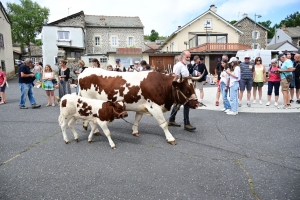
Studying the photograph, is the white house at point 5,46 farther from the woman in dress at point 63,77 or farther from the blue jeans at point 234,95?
the blue jeans at point 234,95

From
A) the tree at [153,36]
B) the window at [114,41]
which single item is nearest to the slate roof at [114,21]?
the window at [114,41]

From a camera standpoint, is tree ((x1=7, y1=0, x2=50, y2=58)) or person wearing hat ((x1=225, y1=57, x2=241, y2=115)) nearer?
person wearing hat ((x1=225, y1=57, x2=241, y2=115))

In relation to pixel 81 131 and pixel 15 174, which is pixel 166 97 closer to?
pixel 81 131

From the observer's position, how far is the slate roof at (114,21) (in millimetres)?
35578

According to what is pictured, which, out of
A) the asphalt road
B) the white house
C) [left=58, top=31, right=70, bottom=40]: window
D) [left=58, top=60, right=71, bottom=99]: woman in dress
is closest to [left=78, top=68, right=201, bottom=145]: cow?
the asphalt road

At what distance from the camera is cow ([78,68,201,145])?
4.74 metres

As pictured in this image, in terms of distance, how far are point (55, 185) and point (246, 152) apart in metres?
3.41

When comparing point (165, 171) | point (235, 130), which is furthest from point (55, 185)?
point (235, 130)

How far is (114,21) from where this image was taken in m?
36.7

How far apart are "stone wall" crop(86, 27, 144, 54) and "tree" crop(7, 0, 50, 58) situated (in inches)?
790

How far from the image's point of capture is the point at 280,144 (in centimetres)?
450

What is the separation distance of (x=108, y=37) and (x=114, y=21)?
340 cm

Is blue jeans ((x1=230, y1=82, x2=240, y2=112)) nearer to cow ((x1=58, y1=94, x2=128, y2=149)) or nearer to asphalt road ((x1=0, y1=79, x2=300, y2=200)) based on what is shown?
asphalt road ((x1=0, y1=79, x2=300, y2=200))

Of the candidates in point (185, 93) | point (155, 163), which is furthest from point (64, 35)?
point (155, 163)
